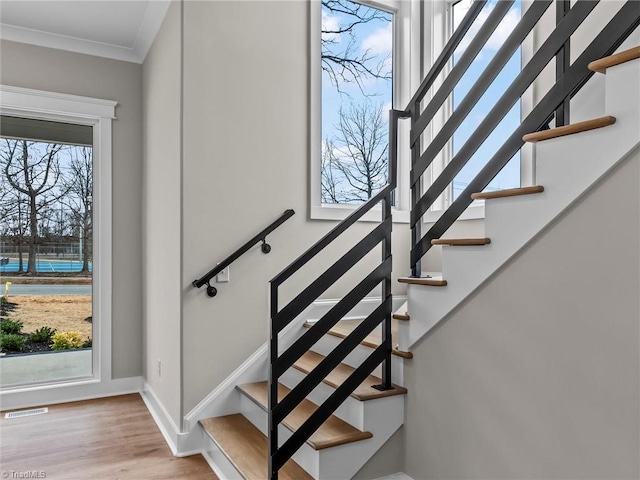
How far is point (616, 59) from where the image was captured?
140 cm

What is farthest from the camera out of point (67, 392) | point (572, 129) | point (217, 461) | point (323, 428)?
point (67, 392)

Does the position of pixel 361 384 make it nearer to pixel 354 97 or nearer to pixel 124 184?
pixel 354 97

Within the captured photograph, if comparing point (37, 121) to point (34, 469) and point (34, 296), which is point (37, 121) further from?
point (34, 469)

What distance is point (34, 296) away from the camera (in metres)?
3.63

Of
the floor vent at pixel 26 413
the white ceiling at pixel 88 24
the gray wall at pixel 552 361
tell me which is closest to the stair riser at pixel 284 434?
the gray wall at pixel 552 361

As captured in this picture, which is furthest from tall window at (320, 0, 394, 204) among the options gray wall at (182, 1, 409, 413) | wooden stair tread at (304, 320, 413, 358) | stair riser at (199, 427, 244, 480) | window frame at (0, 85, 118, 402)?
window frame at (0, 85, 118, 402)

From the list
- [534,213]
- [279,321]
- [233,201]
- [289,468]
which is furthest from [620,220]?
[233,201]

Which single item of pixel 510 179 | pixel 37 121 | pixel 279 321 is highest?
pixel 37 121

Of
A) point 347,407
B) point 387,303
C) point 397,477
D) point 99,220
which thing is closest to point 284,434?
point 347,407

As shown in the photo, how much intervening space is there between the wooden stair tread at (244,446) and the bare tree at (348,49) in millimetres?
2315

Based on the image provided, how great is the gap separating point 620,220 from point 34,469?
9.67 feet

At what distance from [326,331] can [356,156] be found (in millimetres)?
1641

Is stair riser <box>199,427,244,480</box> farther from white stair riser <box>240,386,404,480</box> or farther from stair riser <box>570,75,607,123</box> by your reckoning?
stair riser <box>570,75,607,123</box>

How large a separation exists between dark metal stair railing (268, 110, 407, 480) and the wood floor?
0.68 metres
